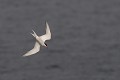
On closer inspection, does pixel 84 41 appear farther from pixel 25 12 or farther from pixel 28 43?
pixel 25 12

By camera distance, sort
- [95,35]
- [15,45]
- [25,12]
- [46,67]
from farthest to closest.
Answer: [25,12] < [95,35] < [15,45] < [46,67]

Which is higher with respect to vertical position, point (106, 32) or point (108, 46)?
point (106, 32)

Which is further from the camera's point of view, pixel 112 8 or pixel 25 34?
pixel 112 8

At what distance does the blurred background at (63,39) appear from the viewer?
73875 millimetres

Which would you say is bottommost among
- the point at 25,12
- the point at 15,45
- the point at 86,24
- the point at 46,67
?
the point at 46,67

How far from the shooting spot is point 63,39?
3265 inches

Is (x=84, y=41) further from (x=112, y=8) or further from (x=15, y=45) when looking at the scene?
(x=112, y=8)

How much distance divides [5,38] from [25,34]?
11.7 ft

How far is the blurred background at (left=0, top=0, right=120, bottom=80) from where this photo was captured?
73.9 m

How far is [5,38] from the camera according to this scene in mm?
83188

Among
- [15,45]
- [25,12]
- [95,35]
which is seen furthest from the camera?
[25,12]

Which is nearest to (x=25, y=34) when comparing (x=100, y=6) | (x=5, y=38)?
(x=5, y=38)

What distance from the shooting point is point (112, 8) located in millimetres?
99250

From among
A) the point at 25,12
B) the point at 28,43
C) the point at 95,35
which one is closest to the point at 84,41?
the point at 95,35
